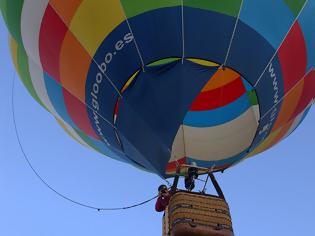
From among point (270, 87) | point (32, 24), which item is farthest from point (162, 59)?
point (32, 24)

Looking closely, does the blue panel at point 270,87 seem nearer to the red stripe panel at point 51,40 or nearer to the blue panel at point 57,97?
the red stripe panel at point 51,40

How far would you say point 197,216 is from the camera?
4.52 metres

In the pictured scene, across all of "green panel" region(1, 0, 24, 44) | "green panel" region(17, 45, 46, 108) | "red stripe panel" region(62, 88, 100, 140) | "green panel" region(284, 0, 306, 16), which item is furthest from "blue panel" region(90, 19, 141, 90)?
"green panel" region(17, 45, 46, 108)

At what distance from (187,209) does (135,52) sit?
1.39m

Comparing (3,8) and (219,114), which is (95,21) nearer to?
(3,8)

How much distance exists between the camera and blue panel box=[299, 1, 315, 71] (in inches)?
199

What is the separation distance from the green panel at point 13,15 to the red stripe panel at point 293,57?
8.33ft

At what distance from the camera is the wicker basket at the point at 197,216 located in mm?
4449

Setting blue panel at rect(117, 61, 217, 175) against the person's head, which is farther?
the person's head

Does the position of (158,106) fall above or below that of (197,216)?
above

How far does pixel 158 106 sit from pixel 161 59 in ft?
1.42

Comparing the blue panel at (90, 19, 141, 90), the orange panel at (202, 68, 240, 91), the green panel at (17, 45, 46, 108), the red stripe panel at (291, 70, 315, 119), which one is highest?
the orange panel at (202, 68, 240, 91)

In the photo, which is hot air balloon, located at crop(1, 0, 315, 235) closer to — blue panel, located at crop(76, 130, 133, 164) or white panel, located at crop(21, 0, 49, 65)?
white panel, located at crop(21, 0, 49, 65)

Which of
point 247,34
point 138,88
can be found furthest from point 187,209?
point 247,34
